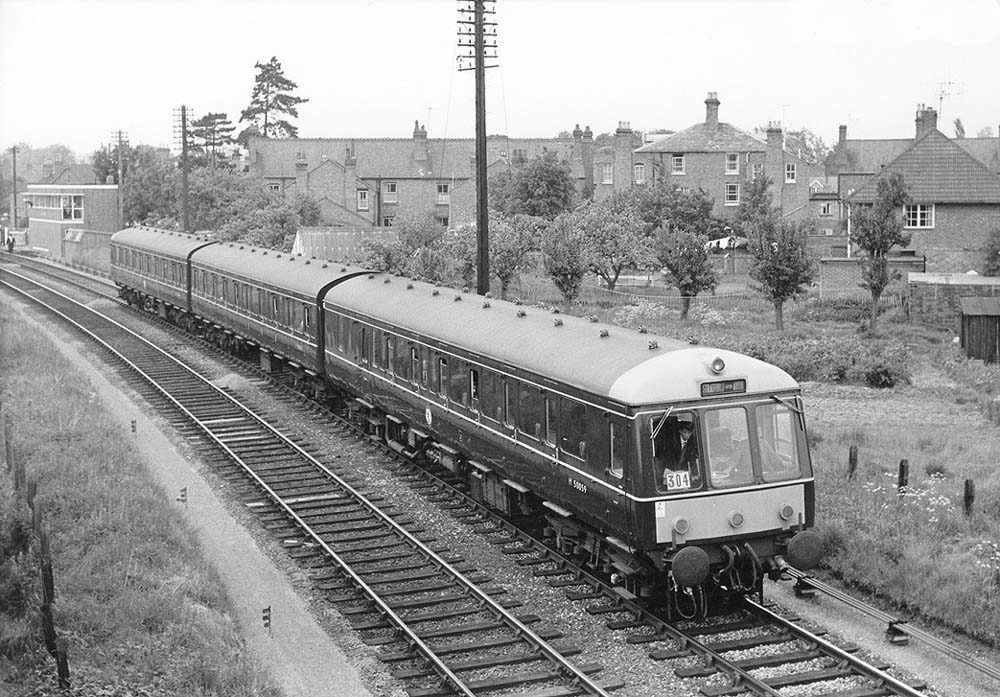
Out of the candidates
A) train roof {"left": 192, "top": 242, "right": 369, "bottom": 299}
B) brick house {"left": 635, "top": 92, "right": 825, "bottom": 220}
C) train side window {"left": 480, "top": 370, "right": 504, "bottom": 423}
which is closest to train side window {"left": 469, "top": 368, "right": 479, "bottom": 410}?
train side window {"left": 480, "top": 370, "right": 504, "bottom": 423}

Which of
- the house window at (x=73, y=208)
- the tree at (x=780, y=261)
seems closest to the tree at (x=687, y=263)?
the tree at (x=780, y=261)

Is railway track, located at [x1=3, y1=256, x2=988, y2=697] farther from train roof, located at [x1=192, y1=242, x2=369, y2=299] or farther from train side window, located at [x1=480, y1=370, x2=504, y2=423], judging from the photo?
train roof, located at [x1=192, y1=242, x2=369, y2=299]

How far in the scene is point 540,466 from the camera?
48.8ft

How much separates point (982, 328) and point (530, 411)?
2026 cm

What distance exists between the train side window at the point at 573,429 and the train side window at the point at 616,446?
68cm

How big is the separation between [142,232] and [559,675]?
3849cm

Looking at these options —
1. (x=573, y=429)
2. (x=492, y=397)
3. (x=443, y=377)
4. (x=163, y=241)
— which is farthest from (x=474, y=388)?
(x=163, y=241)

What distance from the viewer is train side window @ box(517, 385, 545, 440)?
14.9 m

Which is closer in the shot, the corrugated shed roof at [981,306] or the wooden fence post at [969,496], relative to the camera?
the wooden fence post at [969,496]

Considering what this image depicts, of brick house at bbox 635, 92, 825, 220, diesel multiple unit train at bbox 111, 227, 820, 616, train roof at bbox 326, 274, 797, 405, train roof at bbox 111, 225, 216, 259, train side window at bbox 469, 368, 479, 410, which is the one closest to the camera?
diesel multiple unit train at bbox 111, 227, 820, 616

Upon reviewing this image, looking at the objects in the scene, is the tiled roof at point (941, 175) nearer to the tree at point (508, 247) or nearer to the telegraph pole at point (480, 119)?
the tree at point (508, 247)

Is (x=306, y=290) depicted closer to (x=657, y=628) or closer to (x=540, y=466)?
(x=540, y=466)

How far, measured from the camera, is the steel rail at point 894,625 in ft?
38.3

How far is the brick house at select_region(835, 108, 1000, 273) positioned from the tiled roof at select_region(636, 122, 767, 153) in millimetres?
17621
